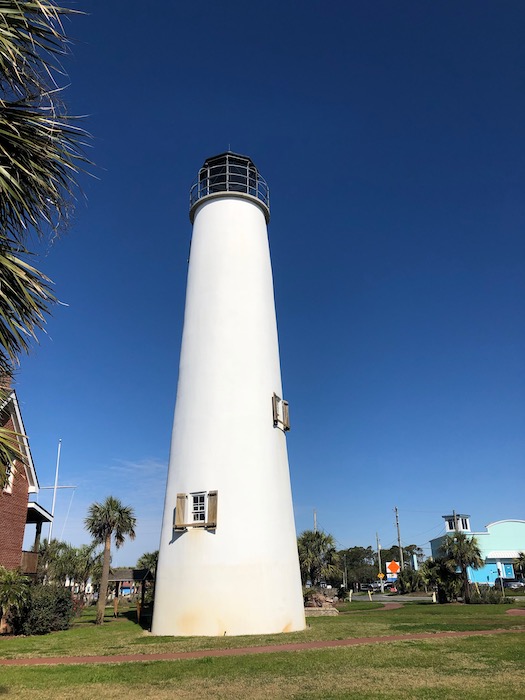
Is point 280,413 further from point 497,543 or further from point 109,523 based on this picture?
point 497,543

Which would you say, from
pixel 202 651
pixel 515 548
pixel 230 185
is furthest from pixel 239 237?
pixel 515 548

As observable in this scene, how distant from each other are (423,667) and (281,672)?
9.73 ft

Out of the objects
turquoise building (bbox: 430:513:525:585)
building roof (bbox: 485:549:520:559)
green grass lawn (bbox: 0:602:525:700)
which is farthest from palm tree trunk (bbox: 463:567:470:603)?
building roof (bbox: 485:549:520:559)

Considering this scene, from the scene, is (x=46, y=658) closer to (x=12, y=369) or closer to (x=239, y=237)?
(x=12, y=369)

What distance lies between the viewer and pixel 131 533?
106 feet

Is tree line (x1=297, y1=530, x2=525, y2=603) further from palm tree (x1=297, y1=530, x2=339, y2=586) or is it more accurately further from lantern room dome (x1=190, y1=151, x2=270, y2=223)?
lantern room dome (x1=190, y1=151, x2=270, y2=223)

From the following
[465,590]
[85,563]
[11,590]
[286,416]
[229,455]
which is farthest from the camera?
[85,563]

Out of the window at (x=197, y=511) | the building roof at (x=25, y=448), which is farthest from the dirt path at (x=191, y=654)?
the building roof at (x=25, y=448)

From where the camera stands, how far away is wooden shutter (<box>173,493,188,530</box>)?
1783cm

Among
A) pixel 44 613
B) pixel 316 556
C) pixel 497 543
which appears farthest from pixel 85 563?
pixel 497 543

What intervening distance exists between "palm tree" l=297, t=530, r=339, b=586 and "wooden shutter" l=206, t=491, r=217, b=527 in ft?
93.0

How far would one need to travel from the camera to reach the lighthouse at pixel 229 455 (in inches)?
674

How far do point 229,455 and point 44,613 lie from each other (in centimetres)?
1051

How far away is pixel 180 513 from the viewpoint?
59.0ft
